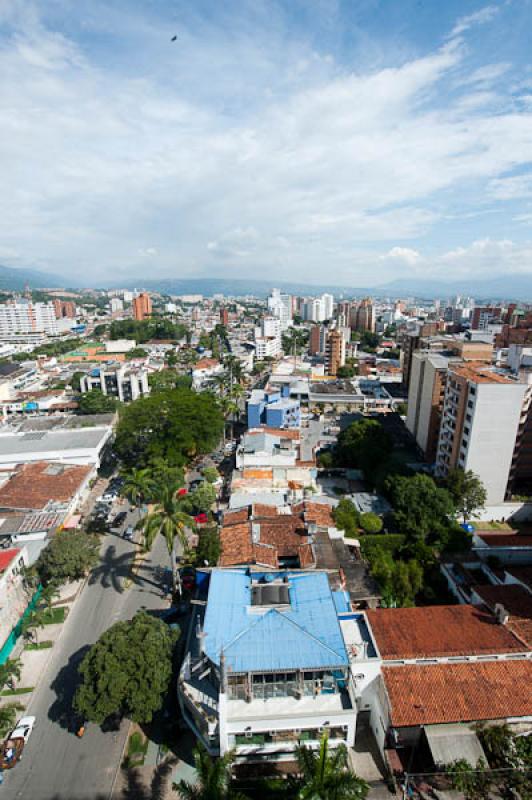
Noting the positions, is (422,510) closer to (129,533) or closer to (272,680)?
(272,680)

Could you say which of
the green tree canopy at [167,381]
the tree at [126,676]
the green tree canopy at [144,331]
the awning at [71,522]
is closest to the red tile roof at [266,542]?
the tree at [126,676]

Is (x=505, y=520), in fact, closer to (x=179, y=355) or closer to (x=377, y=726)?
(x=377, y=726)

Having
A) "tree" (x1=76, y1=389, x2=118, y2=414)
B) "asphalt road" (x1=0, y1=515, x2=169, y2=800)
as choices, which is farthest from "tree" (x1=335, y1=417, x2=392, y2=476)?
"tree" (x1=76, y1=389, x2=118, y2=414)

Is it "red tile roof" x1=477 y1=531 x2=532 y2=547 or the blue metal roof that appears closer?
the blue metal roof

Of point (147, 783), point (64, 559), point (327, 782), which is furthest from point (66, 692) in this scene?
point (327, 782)

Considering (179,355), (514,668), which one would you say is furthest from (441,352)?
(179,355)

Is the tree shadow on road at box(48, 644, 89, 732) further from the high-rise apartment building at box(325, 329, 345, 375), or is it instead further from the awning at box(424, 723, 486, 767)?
the high-rise apartment building at box(325, 329, 345, 375)
